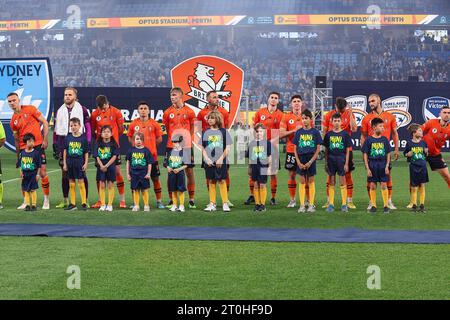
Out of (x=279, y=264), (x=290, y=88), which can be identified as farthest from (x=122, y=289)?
(x=290, y=88)

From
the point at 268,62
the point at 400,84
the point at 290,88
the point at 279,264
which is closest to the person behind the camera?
the point at 279,264

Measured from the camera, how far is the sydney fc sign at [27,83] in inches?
897

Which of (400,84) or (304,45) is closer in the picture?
(400,84)

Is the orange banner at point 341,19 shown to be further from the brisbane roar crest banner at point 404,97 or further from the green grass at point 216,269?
the green grass at point 216,269

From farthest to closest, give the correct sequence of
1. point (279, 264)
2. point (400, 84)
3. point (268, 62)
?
point (268, 62), point (400, 84), point (279, 264)

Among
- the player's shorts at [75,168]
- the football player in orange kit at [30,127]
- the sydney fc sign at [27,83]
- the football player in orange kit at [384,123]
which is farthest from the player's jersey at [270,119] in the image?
the sydney fc sign at [27,83]

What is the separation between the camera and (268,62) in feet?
199

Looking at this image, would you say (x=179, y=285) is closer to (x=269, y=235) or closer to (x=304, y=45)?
(x=269, y=235)

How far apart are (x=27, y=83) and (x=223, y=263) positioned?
1428 cm

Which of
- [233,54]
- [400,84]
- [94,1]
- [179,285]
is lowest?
[179,285]

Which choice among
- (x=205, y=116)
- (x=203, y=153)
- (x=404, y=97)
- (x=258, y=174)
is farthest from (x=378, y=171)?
(x=404, y=97)

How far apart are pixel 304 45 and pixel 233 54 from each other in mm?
4925

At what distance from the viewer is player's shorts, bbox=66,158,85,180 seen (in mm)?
15273

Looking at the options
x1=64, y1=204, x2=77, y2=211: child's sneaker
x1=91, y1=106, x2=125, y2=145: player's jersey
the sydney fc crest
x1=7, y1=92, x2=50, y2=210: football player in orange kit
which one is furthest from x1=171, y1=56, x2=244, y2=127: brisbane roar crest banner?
x1=64, y1=204, x2=77, y2=211: child's sneaker
